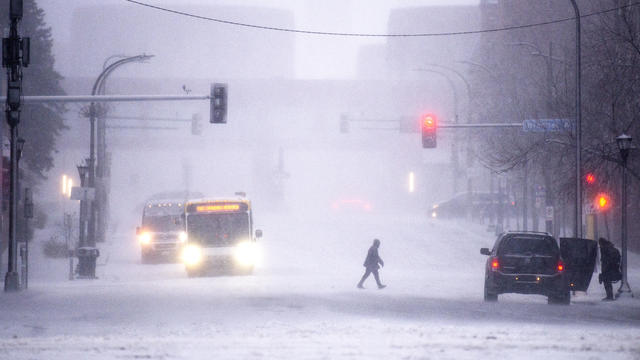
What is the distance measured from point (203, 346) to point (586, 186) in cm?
2104

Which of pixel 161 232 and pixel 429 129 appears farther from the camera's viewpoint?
pixel 161 232

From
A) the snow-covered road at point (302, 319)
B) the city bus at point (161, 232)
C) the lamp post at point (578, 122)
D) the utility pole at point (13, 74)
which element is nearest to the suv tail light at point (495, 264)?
the snow-covered road at point (302, 319)

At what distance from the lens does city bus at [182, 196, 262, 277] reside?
3600cm

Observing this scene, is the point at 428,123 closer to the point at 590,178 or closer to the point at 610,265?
the point at 590,178

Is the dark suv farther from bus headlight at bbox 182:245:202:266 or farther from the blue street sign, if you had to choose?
bus headlight at bbox 182:245:202:266

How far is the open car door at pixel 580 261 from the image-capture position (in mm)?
26844

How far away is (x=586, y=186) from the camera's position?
108ft

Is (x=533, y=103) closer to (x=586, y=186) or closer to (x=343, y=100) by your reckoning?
(x=586, y=186)

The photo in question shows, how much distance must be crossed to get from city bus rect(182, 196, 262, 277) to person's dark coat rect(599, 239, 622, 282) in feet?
44.6

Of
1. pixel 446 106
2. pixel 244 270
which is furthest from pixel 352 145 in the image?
pixel 244 270

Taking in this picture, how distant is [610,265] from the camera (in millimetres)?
26766

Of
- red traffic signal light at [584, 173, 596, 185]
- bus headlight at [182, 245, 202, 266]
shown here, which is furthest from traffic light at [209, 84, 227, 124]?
red traffic signal light at [584, 173, 596, 185]

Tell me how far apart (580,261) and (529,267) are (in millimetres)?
3370

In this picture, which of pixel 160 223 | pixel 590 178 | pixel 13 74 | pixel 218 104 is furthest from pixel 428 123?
pixel 160 223
